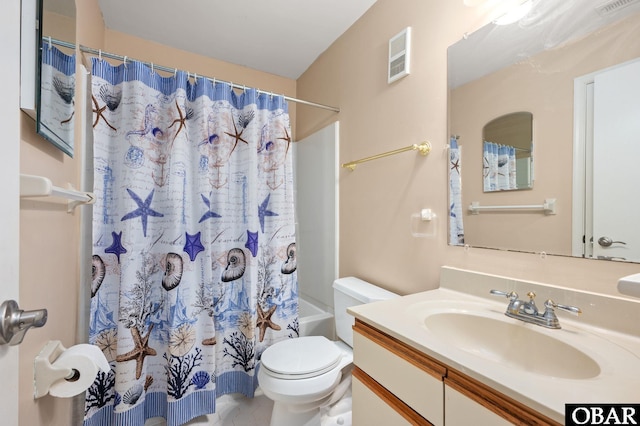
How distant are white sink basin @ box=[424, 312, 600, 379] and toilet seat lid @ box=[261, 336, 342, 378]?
608 mm

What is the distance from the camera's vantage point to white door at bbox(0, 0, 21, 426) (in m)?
0.44

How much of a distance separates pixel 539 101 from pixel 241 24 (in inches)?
70.7

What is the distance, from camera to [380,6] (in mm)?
1597

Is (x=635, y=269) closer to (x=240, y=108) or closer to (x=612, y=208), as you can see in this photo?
(x=612, y=208)

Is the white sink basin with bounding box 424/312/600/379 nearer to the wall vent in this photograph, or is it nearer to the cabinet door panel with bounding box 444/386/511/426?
the cabinet door panel with bounding box 444/386/511/426

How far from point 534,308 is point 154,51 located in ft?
8.93

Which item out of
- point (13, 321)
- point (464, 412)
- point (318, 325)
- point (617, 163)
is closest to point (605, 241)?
point (617, 163)

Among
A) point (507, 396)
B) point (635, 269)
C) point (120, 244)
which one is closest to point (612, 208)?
point (635, 269)

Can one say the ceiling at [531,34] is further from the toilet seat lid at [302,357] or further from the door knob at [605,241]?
the toilet seat lid at [302,357]

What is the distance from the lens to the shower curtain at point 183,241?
1358 millimetres

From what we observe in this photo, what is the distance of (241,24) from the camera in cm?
182

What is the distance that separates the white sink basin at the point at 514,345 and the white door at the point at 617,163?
320 mm

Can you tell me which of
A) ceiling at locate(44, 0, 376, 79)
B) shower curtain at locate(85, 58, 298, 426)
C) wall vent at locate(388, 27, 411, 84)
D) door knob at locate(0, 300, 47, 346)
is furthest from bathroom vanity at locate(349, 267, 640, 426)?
ceiling at locate(44, 0, 376, 79)

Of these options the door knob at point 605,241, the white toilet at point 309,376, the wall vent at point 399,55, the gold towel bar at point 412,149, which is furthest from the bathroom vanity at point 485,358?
the wall vent at point 399,55
